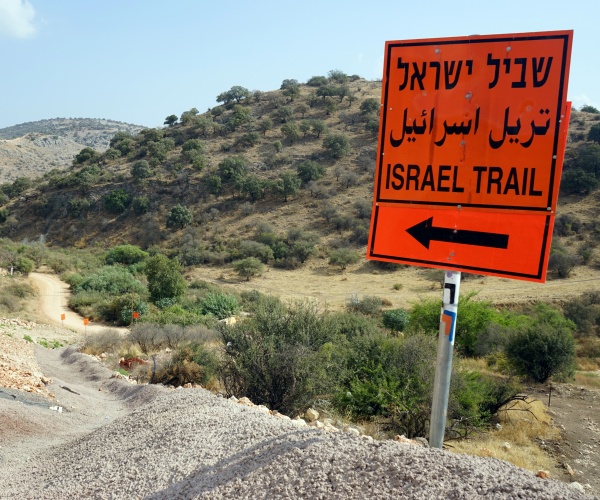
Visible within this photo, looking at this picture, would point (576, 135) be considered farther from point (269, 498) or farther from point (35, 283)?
point (269, 498)

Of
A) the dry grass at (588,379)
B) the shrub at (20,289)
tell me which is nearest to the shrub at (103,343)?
the shrub at (20,289)

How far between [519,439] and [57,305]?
83.6 feet

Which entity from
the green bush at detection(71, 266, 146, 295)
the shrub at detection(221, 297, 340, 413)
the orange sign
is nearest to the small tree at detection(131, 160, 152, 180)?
the green bush at detection(71, 266, 146, 295)

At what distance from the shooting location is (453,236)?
10.6ft

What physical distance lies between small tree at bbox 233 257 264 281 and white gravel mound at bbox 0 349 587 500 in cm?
3157

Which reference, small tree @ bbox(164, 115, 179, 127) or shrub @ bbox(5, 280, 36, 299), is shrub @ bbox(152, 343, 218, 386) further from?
small tree @ bbox(164, 115, 179, 127)

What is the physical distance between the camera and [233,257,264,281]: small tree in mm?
38250

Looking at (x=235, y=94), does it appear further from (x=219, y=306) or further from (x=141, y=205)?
(x=219, y=306)

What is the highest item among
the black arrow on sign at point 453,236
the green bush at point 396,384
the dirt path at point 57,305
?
the black arrow on sign at point 453,236

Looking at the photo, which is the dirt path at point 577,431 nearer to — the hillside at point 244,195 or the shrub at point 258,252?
the hillside at point 244,195

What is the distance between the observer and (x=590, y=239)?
38.0m

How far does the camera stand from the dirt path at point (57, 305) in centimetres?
2502

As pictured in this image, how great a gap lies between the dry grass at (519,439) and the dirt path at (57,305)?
17802 mm

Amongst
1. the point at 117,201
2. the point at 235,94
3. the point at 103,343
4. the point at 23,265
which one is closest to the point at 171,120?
the point at 235,94
